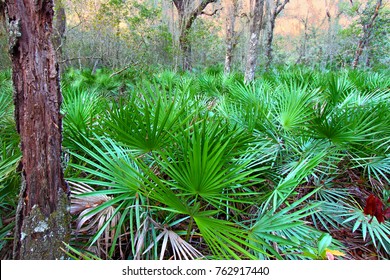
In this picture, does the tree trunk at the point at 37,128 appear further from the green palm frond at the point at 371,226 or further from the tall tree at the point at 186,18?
the tall tree at the point at 186,18

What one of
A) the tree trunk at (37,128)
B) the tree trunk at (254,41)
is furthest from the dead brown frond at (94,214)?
the tree trunk at (254,41)

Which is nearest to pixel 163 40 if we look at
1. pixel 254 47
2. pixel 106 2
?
pixel 106 2

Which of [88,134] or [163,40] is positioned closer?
[88,134]

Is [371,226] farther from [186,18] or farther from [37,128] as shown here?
[186,18]

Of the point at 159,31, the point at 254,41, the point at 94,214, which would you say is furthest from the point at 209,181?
the point at 159,31

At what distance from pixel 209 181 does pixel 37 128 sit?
88 centimetres

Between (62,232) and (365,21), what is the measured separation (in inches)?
559

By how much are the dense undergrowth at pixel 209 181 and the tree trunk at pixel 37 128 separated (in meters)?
0.18

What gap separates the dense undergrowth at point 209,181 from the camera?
1.45 metres

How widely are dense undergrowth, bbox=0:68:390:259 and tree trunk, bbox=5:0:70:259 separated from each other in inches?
6.9

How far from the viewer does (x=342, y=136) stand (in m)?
2.27

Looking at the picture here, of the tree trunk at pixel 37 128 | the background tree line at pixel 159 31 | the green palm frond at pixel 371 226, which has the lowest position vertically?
the green palm frond at pixel 371 226
